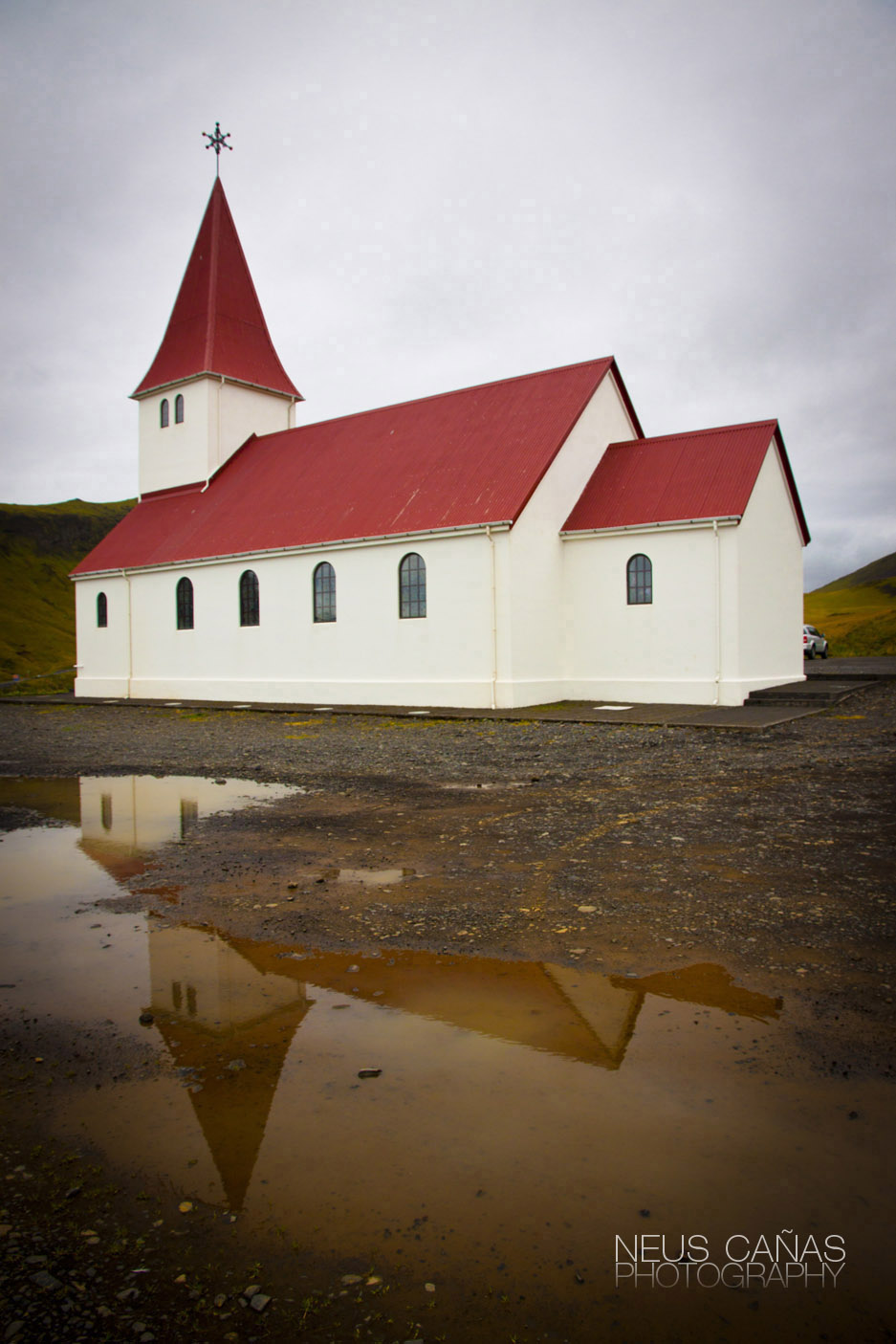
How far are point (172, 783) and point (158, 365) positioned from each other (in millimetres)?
25290

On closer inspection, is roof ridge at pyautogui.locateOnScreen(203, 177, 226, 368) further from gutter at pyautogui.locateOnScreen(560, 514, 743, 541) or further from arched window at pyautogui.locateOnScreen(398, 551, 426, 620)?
gutter at pyautogui.locateOnScreen(560, 514, 743, 541)

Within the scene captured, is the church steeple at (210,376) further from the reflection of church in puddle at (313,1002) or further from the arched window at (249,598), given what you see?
the reflection of church in puddle at (313,1002)

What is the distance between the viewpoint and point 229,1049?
3436mm

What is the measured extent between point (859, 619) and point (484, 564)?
57910 mm

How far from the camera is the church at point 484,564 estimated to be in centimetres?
1952

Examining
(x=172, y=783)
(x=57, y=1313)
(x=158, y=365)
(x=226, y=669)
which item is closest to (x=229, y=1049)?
(x=57, y=1313)

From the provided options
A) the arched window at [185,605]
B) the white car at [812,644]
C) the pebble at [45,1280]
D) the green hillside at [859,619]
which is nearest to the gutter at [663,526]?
the arched window at [185,605]

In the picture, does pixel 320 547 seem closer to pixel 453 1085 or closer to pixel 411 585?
pixel 411 585

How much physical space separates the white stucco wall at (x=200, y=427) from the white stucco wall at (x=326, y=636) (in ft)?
15.9

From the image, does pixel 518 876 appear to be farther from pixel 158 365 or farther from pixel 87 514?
pixel 87 514

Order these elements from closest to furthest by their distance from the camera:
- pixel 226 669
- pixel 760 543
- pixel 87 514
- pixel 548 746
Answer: pixel 548 746, pixel 760 543, pixel 226 669, pixel 87 514

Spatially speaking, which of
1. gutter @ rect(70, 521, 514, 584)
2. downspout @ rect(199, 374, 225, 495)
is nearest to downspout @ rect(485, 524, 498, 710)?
gutter @ rect(70, 521, 514, 584)

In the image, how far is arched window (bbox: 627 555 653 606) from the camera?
2000cm

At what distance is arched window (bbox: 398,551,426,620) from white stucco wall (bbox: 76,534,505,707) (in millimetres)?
163
